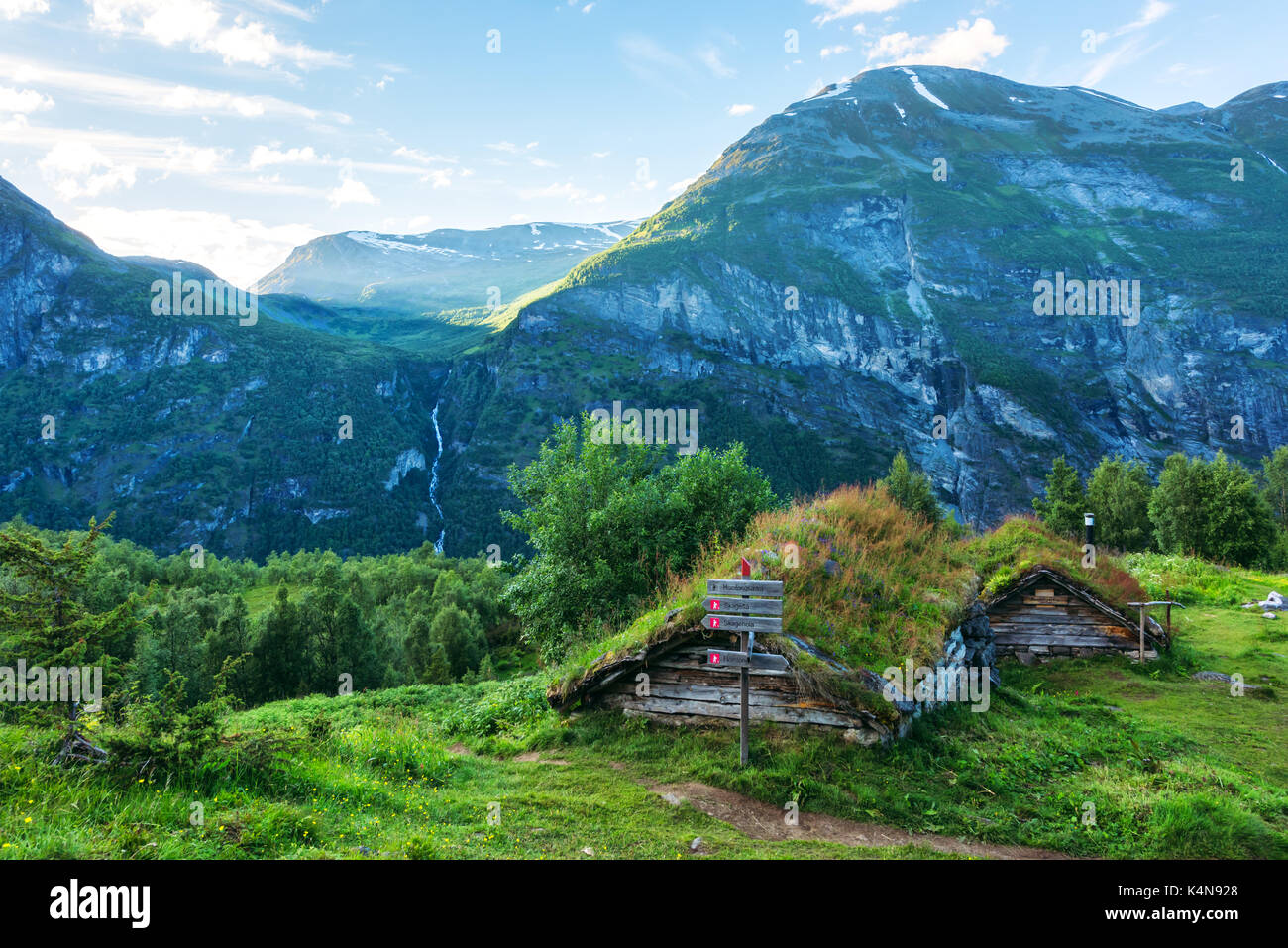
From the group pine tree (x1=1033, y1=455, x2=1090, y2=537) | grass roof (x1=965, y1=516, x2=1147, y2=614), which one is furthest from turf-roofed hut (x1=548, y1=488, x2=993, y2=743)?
pine tree (x1=1033, y1=455, x2=1090, y2=537)

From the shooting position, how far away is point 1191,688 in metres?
15.9

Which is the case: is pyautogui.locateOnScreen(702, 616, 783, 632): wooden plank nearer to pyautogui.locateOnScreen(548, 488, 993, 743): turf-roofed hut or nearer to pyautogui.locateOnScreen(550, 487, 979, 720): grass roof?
pyautogui.locateOnScreen(548, 488, 993, 743): turf-roofed hut

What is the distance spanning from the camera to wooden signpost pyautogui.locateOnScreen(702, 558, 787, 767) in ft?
30.4

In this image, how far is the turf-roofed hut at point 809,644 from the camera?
10.5 m

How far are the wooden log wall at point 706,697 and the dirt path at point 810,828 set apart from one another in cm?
184

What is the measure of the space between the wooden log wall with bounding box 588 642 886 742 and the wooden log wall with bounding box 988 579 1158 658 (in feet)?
36.4

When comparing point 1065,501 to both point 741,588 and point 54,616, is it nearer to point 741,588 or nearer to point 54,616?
point 741,588

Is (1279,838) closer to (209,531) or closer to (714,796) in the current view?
(714,796)

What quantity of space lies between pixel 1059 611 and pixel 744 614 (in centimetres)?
1533

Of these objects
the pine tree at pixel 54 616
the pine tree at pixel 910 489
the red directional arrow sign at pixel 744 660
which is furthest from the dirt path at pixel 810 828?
the pine tree at pixel 910 489

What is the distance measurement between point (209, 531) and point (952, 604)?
219 m

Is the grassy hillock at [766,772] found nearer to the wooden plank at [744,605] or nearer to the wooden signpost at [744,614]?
the wooden signpost at [744,614]

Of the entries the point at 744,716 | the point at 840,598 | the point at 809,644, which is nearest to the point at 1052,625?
the point at 840,598
